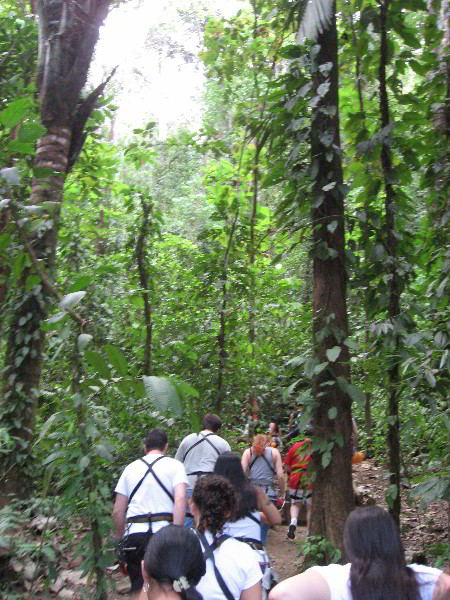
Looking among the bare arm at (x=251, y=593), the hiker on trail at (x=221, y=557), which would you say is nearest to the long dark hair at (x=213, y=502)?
the hiker on trail at (x=221, y=557)

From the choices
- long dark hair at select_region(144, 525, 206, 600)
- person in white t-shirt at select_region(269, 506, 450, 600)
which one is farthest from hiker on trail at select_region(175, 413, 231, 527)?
person in white t-shirt at select_region(269, 506, 450, 600)

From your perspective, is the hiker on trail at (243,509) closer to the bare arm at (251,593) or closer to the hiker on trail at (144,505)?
the hiker on trail at (144,505)

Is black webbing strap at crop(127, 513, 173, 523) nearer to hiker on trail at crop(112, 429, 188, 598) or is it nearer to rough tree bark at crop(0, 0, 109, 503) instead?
hiker on trail at crop(112, 429, 188, 598)

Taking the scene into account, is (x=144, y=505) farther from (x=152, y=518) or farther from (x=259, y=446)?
(x=259, y=446)

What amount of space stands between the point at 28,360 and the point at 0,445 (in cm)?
81

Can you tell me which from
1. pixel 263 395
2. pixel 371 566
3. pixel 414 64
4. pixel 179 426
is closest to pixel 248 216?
pixel 263 395

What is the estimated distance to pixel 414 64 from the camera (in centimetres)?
604

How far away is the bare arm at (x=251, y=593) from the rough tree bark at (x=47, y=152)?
12.2 ft

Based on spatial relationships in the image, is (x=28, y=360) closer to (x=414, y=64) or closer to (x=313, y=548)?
(x=313, y=548)

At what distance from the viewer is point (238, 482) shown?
447 centimetres

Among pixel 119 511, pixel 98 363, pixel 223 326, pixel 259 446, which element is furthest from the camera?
pixel 223 326

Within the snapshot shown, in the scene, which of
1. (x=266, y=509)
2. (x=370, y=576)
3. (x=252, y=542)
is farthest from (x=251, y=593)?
(x=266, y=509)

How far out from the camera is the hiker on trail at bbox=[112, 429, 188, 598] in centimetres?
457

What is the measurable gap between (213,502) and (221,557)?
317 millimetres
